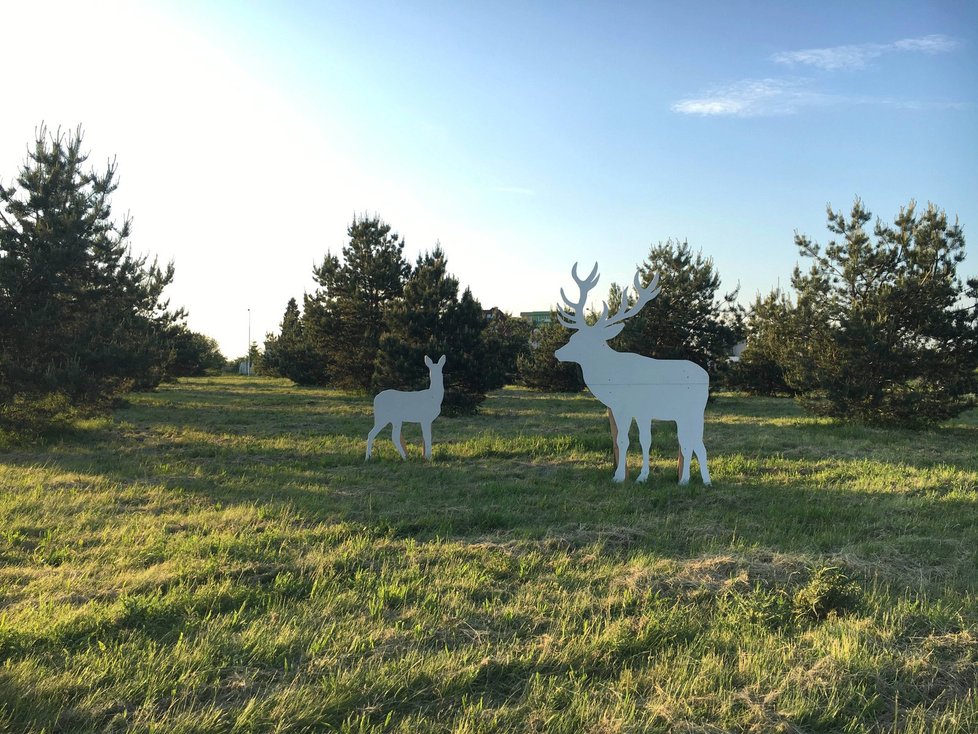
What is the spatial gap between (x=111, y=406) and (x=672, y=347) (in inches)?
643

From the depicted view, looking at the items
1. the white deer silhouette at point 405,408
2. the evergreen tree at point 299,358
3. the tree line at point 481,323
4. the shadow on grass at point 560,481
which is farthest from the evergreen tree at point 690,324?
the evergreen tree at point 299,358

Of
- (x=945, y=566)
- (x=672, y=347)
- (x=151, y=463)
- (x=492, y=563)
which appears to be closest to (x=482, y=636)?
→ (x=492, y=563)

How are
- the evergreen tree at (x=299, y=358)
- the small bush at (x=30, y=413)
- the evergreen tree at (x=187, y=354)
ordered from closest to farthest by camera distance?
the small bush at (x=30, y=413) → the evergreen tree at (x=187, y=354) → the evergreen tree at (x=299, y=358)

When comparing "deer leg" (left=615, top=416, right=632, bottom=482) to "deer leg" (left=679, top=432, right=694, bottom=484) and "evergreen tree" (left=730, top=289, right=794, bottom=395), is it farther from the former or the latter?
"evergreen tree" (left=730, top=289, right=794, bottom=395)

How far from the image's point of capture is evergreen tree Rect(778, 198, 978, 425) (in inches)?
540

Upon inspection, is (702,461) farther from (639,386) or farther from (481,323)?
(481,323)

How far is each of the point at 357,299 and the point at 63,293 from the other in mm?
11857

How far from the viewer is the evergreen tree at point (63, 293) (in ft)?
36.8

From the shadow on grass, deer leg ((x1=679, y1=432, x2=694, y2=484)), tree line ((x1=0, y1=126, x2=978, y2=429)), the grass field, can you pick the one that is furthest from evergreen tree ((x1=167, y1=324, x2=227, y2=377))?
deer leg ((x1=679, y1=432, x2=694, y2=484))

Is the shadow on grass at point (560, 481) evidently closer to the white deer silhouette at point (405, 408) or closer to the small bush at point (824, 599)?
the white deer silhouette at point (405, 408)

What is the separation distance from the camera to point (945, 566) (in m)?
4.80

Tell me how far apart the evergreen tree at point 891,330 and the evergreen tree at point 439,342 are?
873 cm

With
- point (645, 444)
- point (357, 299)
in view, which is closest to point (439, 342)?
point (357, 299)

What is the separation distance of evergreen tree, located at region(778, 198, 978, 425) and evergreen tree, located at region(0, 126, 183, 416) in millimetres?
15303
